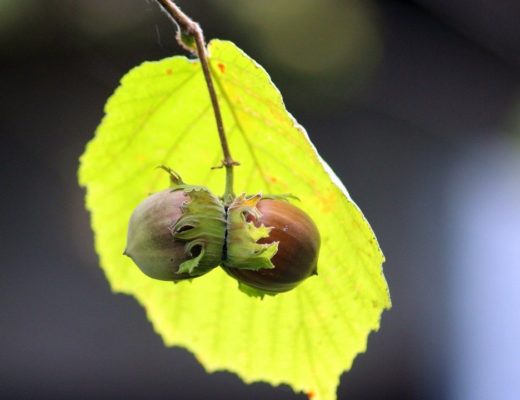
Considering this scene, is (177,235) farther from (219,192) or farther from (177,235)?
(219,192)

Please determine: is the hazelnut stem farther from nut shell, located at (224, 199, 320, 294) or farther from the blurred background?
the blurred background

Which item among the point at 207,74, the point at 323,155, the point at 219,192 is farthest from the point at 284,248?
the point at 323,155

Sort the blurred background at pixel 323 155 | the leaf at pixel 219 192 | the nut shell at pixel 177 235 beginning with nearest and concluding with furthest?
1. the nut shell at pixel 177 235
2. the leaf at pixel 219 192
3. the blurred background at pixel 323 155

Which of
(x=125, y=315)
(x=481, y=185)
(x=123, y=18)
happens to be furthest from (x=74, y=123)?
(x=481, y=185)

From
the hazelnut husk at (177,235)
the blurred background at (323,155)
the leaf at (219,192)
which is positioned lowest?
the hazelnut husk at (177,235)

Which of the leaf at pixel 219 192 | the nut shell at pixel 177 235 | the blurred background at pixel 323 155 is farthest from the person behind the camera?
the blurred background at pixel 323 155

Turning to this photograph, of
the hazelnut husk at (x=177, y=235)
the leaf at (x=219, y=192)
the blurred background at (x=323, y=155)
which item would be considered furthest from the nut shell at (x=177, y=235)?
the blurred background at (x=323, y=155)

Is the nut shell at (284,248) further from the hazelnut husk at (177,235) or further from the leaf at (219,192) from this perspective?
the leaf at (219,192)
